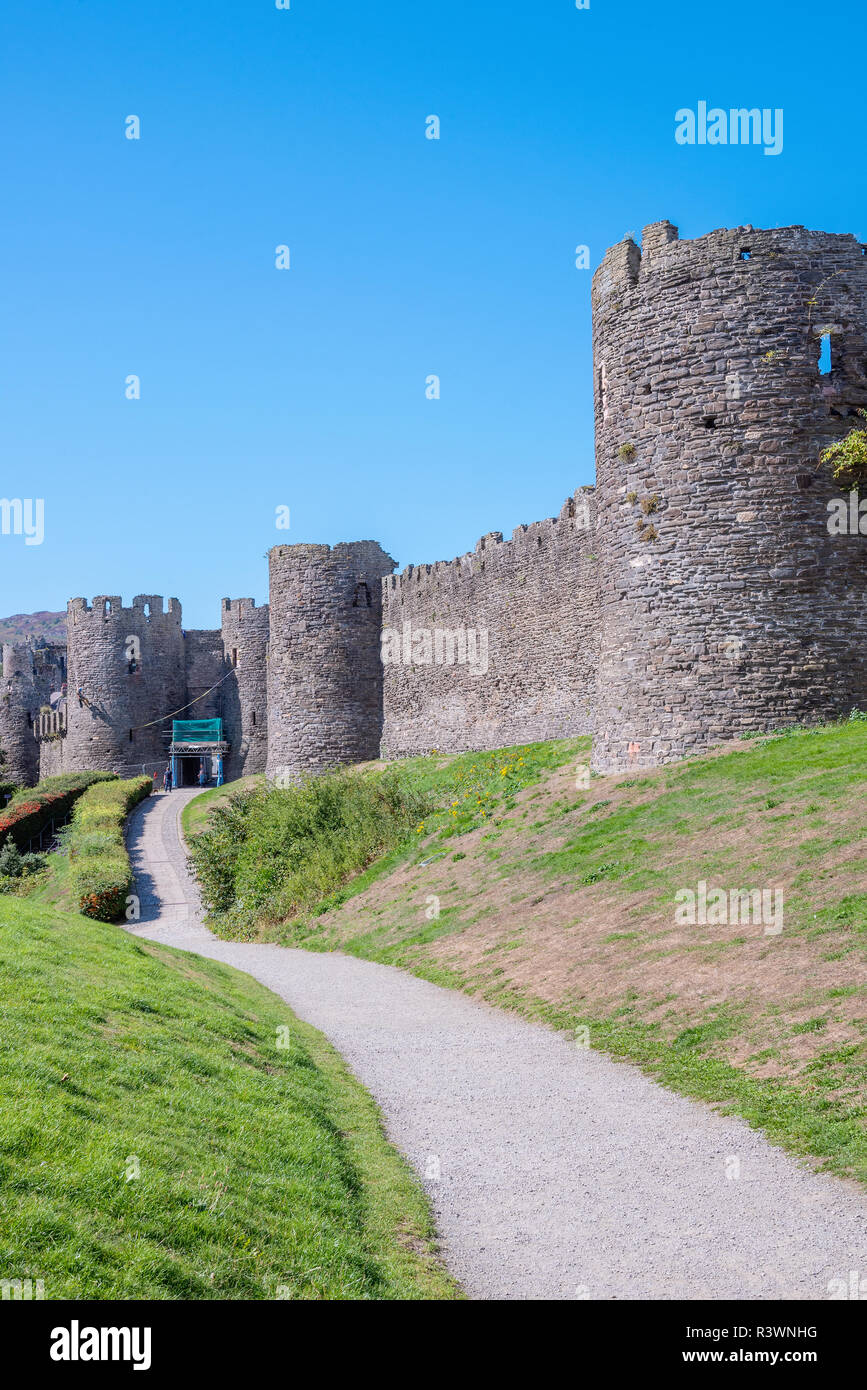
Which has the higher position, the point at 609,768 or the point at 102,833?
the point at 609,768

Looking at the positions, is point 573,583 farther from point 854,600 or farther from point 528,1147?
point 528,1147

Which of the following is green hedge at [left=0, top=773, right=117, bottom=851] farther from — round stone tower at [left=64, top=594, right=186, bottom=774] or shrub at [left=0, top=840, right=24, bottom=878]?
round stone tower at [left=64, top=594, right=186, bottom=774]

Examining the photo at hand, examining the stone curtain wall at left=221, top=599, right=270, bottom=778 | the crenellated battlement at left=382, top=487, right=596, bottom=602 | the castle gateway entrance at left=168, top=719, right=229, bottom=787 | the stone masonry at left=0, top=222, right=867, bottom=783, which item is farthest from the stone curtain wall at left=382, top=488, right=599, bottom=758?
the castle gateway entrance at left=168, top=719, right=229, bottom=787

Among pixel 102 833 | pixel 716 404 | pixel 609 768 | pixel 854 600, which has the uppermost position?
pixel 716 404

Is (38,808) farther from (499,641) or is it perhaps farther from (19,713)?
(19,713)

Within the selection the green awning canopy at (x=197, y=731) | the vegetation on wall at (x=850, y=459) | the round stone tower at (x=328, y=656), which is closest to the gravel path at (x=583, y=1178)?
the vegetation on wall at (x=850, y=459)

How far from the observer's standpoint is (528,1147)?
8.88 metres

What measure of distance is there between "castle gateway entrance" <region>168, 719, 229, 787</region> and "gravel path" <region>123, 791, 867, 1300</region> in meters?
44.3

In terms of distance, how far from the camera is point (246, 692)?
55.7m

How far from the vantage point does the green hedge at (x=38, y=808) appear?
38.3 metres

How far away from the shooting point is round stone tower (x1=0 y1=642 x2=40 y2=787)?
69.4 meters

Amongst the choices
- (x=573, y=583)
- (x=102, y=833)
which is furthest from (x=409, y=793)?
(x=102, y=833)

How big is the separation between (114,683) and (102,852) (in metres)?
25.6

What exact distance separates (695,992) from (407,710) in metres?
29.3
